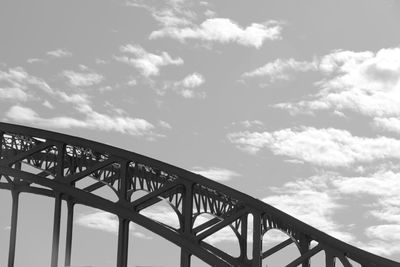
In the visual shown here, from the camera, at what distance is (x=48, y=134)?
145 feet

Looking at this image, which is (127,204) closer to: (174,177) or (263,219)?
(174,177)

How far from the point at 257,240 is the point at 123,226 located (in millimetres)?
6858

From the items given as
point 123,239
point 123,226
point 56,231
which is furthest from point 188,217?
point 56,231

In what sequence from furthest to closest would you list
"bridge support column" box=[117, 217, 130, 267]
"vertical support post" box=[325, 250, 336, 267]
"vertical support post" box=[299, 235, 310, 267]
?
1. "vertical support post" box=[299, 235, 310, 267]
2. "bridge support column" box=[117, 217, 130, 267]
3. "vertical support post" box=[325, 250, 336, 267]

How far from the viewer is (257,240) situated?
42.9 meters

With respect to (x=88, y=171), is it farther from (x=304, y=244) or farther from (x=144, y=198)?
(x=304, y=244)

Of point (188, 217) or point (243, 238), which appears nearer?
point (188, 217)

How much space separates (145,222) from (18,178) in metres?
7.92

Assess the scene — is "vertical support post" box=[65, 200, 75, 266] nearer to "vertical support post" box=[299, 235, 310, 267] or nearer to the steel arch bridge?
the steel arch bridge

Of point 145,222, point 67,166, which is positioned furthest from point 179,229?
point 67,166

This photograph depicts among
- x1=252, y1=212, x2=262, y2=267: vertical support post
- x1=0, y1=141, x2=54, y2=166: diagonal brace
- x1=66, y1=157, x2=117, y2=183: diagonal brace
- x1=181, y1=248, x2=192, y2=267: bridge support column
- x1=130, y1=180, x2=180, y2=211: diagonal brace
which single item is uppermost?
x1=0, y1=141, x2=54, y2=166: diagonal brace

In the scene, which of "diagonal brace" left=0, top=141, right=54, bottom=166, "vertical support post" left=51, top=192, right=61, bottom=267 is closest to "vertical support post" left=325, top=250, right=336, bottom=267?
"vertical support post" left=51, top=192, right=61, bottom=267

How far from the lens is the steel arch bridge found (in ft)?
138

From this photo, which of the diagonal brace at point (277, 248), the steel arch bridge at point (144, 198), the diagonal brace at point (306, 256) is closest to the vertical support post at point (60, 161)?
the steel arch bridge at point (144, 198)
